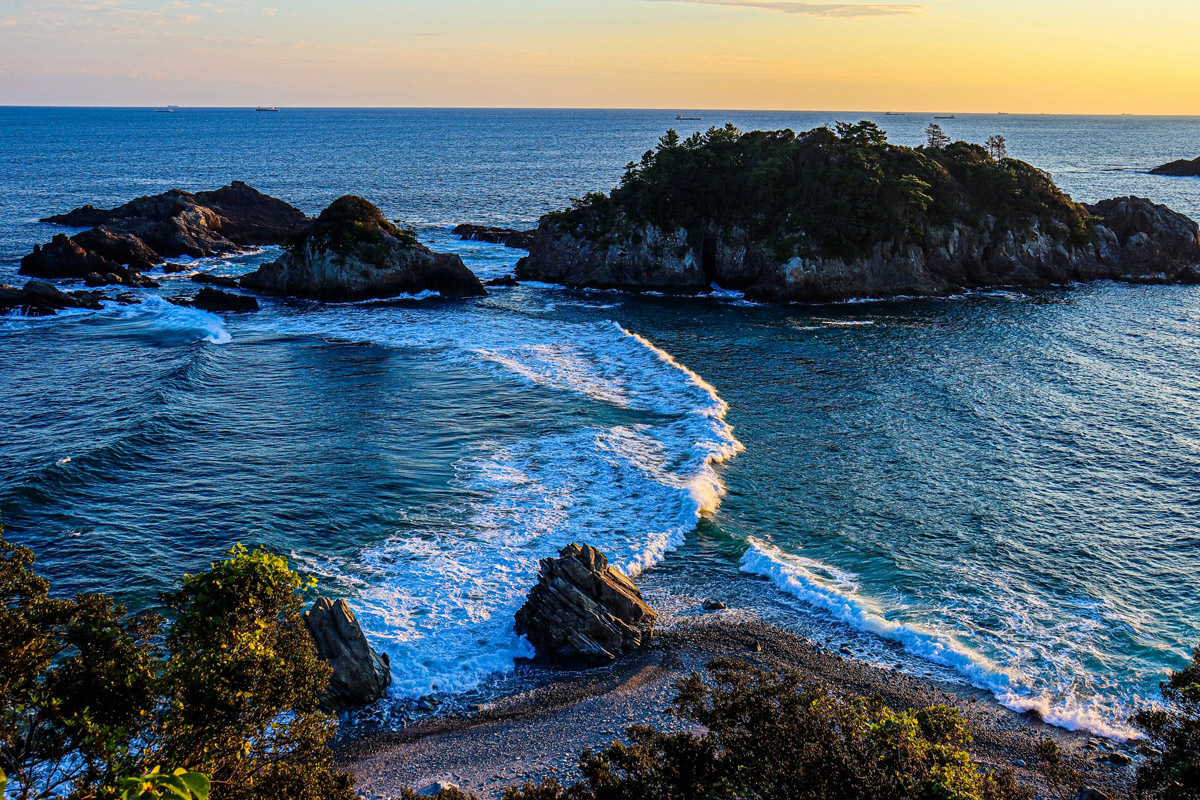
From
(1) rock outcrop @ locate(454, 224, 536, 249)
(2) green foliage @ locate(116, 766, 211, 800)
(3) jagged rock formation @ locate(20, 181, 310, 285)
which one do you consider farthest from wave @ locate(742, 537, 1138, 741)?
(1) rock outcrop @ locate(454, 224, 536, 249)

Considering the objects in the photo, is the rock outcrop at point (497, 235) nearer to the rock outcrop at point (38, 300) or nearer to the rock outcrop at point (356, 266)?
the rock outcrop at point (356, 266)

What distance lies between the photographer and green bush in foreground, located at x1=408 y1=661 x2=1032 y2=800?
48.7 feet

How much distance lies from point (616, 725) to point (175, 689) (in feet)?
41.0

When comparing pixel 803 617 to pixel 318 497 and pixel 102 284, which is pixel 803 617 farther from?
pixel 102 284

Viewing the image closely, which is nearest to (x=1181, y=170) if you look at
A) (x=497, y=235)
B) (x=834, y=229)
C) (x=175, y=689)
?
(x=834, y=229)

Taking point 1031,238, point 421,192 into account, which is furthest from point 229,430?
point 421,192

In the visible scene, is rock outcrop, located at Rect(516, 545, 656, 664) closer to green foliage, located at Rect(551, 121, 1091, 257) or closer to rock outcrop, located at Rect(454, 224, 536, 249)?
green foliage, located at Rect(551, 121, 1091, 257)

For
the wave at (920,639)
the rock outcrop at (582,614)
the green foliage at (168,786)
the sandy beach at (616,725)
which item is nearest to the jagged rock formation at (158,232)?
the rock outcrop at (582,614)

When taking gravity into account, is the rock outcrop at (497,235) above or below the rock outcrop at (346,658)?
above

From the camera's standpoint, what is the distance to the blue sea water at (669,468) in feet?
92.7

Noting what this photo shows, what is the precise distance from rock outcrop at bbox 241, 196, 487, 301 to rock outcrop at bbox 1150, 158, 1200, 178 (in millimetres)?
167068

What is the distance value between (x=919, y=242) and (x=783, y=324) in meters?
21.0

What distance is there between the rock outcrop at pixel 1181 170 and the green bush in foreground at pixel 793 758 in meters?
198

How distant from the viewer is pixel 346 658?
24062mm
